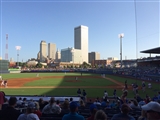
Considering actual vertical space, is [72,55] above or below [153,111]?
above

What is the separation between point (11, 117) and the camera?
3814 millimetres

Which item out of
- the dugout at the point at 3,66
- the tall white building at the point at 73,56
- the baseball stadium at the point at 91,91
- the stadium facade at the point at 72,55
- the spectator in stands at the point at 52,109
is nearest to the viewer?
the spectator in stands at the point at 52,109

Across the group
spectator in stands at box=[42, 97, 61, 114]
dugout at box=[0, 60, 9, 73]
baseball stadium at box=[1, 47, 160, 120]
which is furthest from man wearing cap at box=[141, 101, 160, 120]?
dugout at box=[0, 60, 9, 73]

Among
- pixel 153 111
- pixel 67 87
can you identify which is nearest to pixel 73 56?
pixel 67 87

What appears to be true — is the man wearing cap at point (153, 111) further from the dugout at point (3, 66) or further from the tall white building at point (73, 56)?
the tall white building at point (73, 56)

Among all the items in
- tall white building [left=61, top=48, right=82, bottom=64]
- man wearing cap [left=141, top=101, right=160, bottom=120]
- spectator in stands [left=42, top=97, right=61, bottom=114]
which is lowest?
spectator in stands [left=42, top=97, right=61, bottom=114]

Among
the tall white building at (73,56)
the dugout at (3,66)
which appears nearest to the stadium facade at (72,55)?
the tall white building at (73,56)

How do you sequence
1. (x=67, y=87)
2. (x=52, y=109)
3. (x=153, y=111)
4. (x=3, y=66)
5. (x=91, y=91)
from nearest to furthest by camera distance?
1. (x=153, y=111)
2. (x=52, y=109)
3. (x=91, y=91)
4. (x=67, y=87)
5. (x=3, y=66)

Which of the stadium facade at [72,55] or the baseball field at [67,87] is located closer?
the baseball field at [67,87]

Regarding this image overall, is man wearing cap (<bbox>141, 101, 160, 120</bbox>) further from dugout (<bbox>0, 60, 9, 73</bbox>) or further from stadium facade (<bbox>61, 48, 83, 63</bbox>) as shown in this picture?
stadium facade (<bbox>61, 48, 83, 63</bbox>)

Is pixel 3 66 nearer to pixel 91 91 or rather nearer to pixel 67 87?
pixel 67 87

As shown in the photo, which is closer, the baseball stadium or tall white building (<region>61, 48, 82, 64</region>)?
the baseball stadium

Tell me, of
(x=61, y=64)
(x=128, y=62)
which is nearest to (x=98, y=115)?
(x=128, y=62)

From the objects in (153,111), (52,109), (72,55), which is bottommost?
(52,109)
